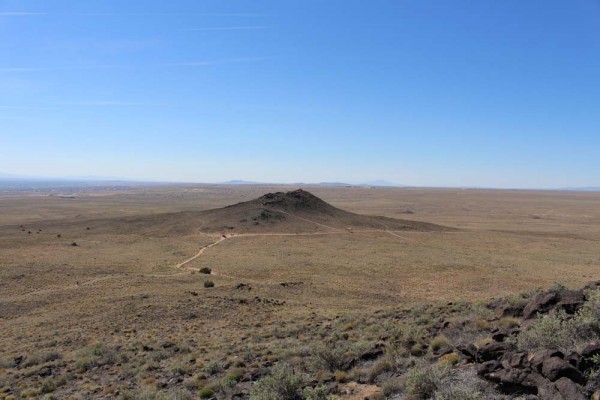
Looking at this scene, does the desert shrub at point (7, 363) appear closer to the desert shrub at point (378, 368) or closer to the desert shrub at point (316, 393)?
the desert shrub at point (316, 393)

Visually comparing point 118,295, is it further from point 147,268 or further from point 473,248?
point 473,248

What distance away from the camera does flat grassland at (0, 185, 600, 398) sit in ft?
54.2

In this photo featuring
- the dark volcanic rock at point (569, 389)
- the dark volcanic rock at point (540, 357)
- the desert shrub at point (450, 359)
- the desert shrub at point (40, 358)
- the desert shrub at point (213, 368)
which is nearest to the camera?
the dark volcanic rock at point (569, 389)

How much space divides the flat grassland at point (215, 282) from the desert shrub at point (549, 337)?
26.9ft

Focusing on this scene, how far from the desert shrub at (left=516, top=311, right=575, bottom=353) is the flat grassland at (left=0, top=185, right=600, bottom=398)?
322 inches


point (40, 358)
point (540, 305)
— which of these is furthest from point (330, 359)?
point (40, 358)

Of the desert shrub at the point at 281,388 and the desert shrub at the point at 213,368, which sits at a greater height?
the desert shrub at the point at 281,388

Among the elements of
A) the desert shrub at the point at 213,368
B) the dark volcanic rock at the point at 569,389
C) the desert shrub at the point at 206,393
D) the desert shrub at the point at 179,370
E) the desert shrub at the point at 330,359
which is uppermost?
the dark volcanic rock at the point at 569,389

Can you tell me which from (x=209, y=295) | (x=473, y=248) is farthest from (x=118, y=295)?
(x=473, y=248)

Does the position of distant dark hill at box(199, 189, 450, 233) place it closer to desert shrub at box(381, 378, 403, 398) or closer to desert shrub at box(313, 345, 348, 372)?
desert shrub at box(313, 345, 348, 372)

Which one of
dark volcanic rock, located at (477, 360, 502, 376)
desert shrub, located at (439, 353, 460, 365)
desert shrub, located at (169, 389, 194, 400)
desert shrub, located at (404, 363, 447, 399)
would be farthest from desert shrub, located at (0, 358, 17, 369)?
dark volcanic rock, located at (477, 360, 502, 376)

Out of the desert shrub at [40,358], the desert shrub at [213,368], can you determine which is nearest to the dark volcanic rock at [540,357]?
the desert shrub at [213,368]

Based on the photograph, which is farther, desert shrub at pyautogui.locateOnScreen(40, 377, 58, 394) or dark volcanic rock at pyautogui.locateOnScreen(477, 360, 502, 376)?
desert shrub at pyautogui.locateOnScreen(40, 377, 58, 394)

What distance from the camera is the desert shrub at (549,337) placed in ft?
28.0
